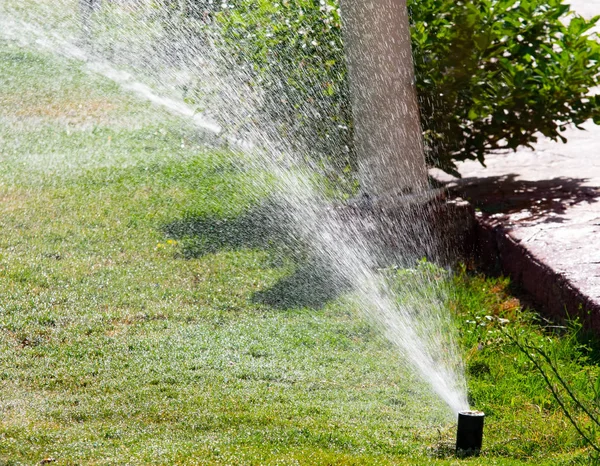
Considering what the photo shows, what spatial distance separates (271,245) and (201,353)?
5.19ft

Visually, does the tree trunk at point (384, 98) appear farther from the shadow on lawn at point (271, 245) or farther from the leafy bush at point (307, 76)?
the shadow on lawn at point (271, 245)

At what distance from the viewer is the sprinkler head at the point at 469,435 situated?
3084 mm

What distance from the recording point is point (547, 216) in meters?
5.11

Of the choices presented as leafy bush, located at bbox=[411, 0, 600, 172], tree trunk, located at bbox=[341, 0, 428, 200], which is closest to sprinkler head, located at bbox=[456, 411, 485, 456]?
tree trunk, located at bbox=[341, 0, 428, 200]

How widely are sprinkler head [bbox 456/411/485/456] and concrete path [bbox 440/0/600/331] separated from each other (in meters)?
1.10

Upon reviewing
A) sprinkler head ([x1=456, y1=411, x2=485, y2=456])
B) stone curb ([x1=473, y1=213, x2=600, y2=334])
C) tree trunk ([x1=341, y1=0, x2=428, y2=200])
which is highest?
tree trunk ([x1=341, y1=0, x2=428, y2=200])

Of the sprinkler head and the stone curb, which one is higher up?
the stone curb

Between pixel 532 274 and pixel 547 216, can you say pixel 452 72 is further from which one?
pixel 532 274

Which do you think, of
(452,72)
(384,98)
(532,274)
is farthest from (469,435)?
(452,72)

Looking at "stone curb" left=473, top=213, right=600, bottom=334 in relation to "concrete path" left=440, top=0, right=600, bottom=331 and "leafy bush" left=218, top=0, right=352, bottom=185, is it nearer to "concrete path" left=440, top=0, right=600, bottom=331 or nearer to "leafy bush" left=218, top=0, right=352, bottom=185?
"concrete path" left=440, top=0, right=600, bottom=331

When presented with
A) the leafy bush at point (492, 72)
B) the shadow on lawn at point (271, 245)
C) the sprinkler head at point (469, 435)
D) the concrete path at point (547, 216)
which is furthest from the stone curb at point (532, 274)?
the sprinkler head at point (469, 435)

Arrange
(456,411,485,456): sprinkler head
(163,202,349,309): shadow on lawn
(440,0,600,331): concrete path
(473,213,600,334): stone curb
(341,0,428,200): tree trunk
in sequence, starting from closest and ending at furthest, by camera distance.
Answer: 1. (456,411,485,456): sprinkler head
2. (473,213,600,334): stone curb
3. (440,0,600,331): concrete path
4. (163,202,349,309): shadow on lawn
5. (341,0,428,200): tree trunk

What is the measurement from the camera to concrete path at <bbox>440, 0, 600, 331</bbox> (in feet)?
14.1

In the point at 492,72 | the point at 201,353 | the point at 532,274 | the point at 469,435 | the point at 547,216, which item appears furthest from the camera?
the point at 492,72
